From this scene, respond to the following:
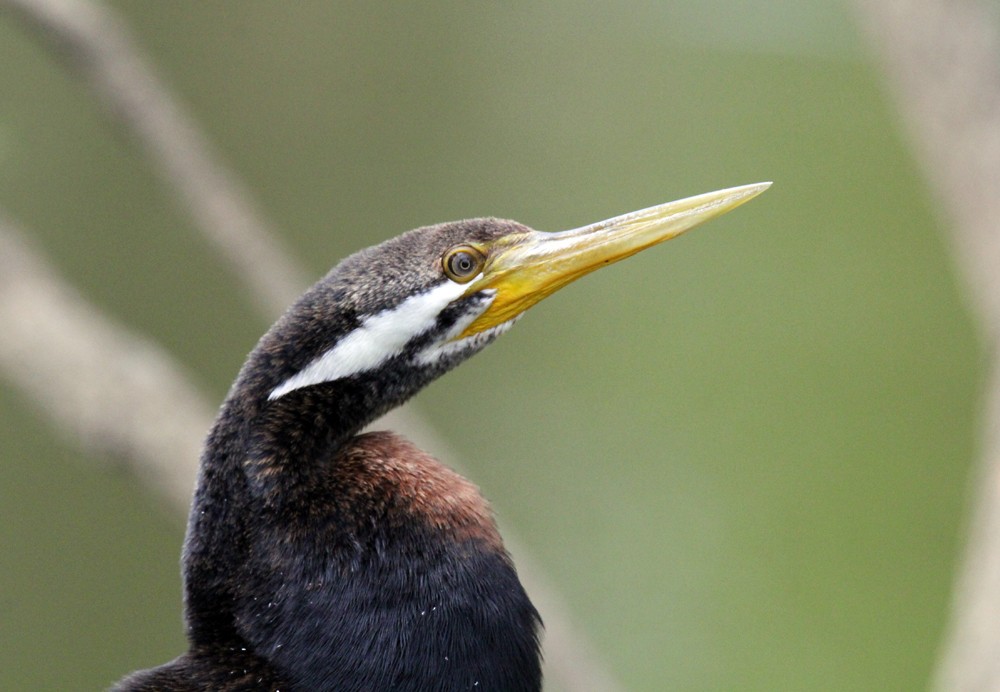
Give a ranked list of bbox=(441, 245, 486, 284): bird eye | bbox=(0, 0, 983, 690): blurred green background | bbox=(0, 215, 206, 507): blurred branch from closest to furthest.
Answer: bbox=(441, 245, 486, 284): bird eye, bbox=(0, 215, 206, 507): blurred branch, bbox=(0, 0, 983, 690): blurred green background

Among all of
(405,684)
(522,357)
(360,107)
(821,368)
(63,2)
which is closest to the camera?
(405,684)

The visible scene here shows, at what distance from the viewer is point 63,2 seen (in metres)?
2.38

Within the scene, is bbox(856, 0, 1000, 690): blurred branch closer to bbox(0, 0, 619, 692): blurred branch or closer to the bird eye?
bbox(0, 0, 619, 692): blurred branch

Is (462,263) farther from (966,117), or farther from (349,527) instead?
(966,117)

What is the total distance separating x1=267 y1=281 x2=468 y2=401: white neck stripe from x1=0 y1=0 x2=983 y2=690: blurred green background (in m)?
3.57

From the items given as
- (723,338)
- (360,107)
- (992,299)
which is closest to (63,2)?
(992,299)

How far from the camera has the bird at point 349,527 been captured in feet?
4.85

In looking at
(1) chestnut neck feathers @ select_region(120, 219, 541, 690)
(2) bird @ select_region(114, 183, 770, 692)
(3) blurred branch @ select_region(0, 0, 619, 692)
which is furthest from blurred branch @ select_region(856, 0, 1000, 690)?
(1) chestnut neck feathers @ select_region(120, 219, 541, 690)

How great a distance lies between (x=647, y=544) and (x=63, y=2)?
6.43 metres

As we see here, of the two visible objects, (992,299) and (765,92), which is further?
(765,92)

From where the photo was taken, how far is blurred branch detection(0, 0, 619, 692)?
2.33 m

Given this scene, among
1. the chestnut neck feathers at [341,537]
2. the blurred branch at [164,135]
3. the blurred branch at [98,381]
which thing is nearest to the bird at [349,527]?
the chestnut neck feathers at [341,537]

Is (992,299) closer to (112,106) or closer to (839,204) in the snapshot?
(112,106)

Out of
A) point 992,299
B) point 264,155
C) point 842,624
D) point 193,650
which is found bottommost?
point 842,624
